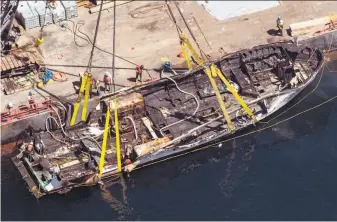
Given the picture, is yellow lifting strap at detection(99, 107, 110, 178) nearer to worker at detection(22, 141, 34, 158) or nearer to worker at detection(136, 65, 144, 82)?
worker at detection(22, 141, 34, 158)

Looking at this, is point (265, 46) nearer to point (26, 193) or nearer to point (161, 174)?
point (161, 174)

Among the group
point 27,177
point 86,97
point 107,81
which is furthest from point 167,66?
point 27,177

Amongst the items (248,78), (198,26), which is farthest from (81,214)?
(198,26)

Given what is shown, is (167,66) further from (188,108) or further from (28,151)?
(28,151)

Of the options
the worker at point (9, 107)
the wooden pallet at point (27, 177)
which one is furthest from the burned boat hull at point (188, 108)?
the worker at point (9, 107)


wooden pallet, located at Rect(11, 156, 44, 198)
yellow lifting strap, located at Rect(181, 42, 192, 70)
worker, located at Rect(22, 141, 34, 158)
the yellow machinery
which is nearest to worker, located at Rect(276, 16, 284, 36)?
yellow lifting strap, located at Rect(181, 42, 192, 70)
